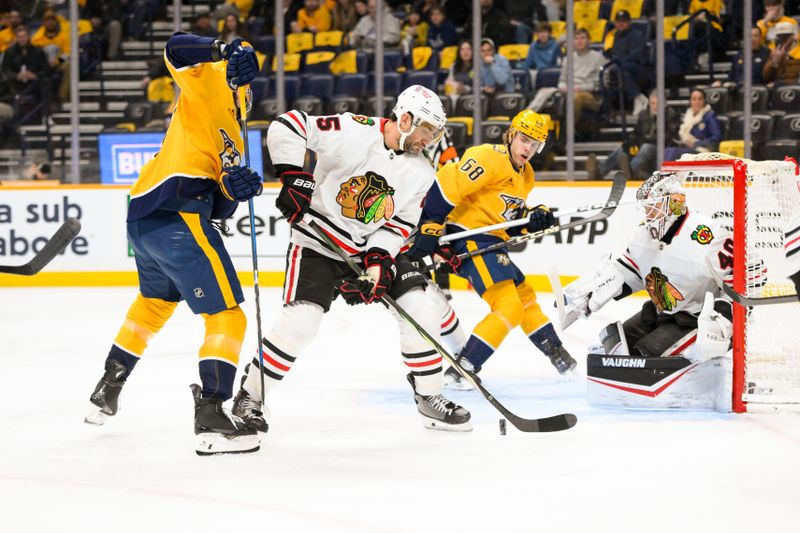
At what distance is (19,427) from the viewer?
12.2 ft

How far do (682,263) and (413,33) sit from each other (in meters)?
5.32

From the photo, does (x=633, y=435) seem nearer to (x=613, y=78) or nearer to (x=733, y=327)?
(x=733, y=327)

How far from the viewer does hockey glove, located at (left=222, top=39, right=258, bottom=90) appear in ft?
10.4

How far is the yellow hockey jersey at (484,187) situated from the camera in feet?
14.6

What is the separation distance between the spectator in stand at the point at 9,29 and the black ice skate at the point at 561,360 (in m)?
6.44

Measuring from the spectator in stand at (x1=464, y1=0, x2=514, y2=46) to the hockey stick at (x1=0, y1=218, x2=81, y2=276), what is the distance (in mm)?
5527

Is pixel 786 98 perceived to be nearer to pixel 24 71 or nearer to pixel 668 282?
pixel 668 282

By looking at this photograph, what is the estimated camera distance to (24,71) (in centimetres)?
919

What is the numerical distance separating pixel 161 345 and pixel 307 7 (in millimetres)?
4217

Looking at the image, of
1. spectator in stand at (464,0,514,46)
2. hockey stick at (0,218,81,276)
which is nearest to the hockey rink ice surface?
hockey stick at (0,218,81,276)

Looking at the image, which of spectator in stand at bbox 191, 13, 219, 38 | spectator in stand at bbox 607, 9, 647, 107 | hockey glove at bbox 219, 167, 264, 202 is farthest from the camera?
spectator in stand at bbox 191, 13, 219, 38

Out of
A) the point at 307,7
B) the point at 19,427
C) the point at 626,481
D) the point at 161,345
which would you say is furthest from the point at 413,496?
the point at 307,7

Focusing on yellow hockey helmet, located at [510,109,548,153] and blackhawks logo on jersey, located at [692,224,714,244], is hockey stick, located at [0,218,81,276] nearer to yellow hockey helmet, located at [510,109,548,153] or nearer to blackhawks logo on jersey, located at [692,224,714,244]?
yellow hockey helmet, located at [510,109,548,153]

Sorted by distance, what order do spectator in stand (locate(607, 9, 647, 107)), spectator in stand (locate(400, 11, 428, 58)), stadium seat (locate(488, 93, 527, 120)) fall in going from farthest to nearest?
spectator in stand (locate(400, 11, 428, 58)), stadium seat (locate(488, 93, 527, 120)), spectator in stand (locate(607, 9, 647, 107))
